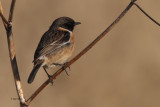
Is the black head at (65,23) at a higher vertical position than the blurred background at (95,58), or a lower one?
higher

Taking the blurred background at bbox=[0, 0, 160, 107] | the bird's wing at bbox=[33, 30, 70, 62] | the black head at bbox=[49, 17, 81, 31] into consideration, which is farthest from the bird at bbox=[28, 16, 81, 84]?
the blurred background at bbox=[0, 0, 160, 107]

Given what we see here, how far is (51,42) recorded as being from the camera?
5824 mm

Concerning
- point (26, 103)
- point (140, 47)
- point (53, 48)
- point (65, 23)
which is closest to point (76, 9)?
point (140, 47)

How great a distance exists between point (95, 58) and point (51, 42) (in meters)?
4.51

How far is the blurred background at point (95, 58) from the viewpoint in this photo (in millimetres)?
9500

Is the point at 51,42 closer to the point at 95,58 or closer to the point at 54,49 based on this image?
the point at 54,49

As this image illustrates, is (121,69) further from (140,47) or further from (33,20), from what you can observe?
(33,20)

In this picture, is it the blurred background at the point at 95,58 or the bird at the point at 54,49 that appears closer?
the bird at the point at 54,49

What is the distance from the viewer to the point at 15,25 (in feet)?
34.7

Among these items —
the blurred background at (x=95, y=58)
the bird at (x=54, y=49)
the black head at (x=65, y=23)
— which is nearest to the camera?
the bird at (x=54, y=49)

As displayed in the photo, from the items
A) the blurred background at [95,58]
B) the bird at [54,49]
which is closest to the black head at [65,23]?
the bird at [54,49]

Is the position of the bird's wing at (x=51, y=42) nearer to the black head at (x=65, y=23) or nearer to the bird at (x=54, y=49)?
the bird at (x=54, y=49)

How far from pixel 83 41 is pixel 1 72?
2.05 meters

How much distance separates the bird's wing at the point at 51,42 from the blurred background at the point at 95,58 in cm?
326
